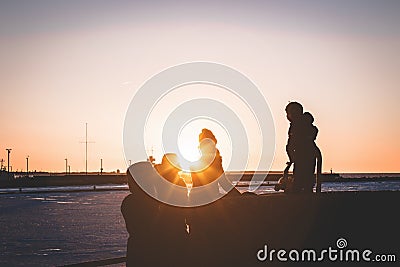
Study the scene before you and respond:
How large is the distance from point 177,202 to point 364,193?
298 centimetres

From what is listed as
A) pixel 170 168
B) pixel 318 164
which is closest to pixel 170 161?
pixel 170 168

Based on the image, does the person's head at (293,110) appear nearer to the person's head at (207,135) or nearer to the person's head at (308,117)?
the person's head at (308,117)

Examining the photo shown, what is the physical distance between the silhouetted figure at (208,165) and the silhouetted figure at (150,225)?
6.94 ft

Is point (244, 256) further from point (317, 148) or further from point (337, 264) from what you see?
point (317, 148)

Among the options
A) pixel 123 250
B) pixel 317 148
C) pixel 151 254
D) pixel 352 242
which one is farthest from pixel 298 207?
pixel 123 250

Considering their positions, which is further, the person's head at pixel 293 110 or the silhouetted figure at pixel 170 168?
the person's head at pixel 293 110

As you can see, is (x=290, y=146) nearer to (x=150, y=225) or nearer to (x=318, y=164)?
(x=318, y=164)

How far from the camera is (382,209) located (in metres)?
8.67

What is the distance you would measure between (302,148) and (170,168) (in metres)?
3.86

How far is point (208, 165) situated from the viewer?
9227 mm

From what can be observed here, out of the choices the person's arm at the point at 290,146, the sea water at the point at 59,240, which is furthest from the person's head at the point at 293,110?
the sea water at the point at 59,240

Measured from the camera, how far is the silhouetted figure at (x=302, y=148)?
10180mm

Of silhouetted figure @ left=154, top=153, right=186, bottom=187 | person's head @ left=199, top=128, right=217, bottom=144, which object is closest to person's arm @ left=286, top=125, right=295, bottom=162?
person's head @ left=199, top=128, right=217, bottom=144

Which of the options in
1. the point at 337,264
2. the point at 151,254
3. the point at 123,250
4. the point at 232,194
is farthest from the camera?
the point at 123,250
